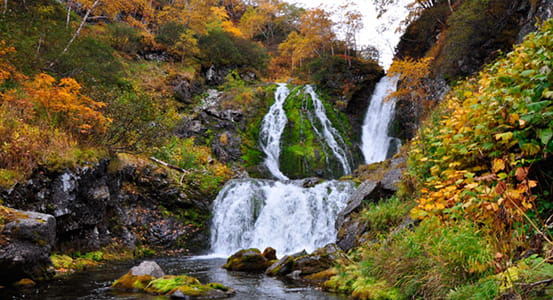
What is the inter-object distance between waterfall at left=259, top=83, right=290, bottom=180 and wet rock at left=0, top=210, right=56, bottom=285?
13214mm

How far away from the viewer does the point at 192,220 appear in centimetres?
1277

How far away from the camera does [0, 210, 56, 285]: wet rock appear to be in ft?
17.9

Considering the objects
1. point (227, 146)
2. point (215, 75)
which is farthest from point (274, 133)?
point (215, 75)

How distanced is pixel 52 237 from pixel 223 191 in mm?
7727

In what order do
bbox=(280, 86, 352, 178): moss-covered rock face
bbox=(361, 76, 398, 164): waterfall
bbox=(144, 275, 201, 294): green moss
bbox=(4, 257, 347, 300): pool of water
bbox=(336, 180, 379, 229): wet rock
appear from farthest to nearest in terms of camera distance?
1. bbox=(361, 76, 398, 164): waterfall
2. bbox=(280, 86, 352, 178): moss-covered rock face
3. bbox=(336, 180, 379, 229): wet rock
4. bbox=(144, 275, 201, 294): green moss
5. bbox=(4, 257, 347, 300): pool of water

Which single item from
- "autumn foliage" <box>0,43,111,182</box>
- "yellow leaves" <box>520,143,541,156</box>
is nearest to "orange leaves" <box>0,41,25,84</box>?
"autumn foliage" <box>0,43,111,182</box>

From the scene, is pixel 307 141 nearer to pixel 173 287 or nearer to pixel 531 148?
pixel 173 287

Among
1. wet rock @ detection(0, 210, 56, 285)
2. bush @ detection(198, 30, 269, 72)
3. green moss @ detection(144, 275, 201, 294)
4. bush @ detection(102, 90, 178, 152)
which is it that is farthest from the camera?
bush @ detection(198, 30, 269, 72)

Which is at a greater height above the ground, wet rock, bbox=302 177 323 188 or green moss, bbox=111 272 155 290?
green moss, bbox=111 272 155 290

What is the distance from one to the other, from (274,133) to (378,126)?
255 inches

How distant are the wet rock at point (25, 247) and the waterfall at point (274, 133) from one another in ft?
43.4

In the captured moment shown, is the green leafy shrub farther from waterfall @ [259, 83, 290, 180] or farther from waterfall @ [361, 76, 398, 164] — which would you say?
waterfall @ [361, 76, 398, 164]

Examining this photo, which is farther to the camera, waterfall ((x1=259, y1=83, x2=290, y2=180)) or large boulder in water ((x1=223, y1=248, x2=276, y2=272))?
waterfall ((x1=259, y1=83, x2=290, y2=180))

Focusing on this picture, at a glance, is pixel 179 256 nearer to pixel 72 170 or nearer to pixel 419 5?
pixel 72 170
